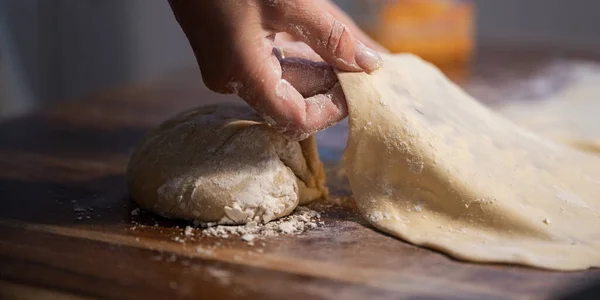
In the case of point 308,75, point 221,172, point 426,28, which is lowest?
point 221,172

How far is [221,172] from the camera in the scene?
1.35m

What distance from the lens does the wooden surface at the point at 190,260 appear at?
109cm

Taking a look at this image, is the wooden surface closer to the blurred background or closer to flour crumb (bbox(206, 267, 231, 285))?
flour crumb (bbox(206, 267, 231, 285))

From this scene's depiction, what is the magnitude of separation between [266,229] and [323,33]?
1.25 ft

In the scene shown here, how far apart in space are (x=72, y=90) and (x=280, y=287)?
3.31 m

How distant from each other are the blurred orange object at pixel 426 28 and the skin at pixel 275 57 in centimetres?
146

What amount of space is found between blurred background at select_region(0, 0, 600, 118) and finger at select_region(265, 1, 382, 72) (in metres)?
2.20

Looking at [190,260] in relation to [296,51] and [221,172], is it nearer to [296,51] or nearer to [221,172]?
[221,172]

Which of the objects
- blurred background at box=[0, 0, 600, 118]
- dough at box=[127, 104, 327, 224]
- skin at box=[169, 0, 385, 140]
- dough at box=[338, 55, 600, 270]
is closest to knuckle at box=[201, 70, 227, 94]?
skin at box=[169, 0, 385, 140]

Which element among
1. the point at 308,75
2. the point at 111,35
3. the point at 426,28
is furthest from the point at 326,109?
the point at 111,35

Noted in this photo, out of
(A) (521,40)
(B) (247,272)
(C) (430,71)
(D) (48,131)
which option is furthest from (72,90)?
(B) (247,272)

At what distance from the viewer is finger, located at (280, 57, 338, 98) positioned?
1.39 metres

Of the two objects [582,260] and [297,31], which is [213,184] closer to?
[297,31]

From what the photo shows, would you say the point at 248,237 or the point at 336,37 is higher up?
the point at 336,37
